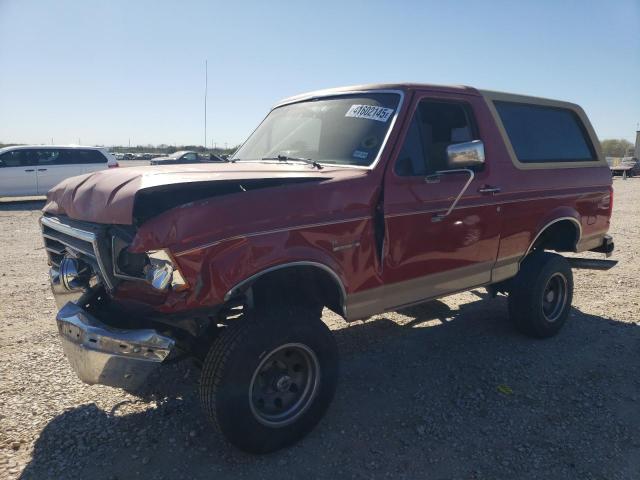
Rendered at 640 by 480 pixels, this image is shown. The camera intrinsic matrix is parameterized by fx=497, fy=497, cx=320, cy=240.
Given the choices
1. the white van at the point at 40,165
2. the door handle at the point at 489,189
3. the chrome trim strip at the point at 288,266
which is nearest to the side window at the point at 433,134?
the door handle at the point at 489,189

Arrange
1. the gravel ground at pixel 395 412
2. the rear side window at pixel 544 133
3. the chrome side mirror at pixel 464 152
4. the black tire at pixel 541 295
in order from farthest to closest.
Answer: the black tire at pixel 541 295, the rear side window at pixel 544 133, the chrome side mirror at pixel 464 152, the gravel ground at pixel 395 412

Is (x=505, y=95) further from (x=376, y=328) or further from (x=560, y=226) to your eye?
(x=376, y=328)


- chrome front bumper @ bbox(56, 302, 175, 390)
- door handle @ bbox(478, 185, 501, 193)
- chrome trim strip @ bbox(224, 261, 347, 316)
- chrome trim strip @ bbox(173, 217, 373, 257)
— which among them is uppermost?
door handle @ bbox(478, 185, 501, 193)

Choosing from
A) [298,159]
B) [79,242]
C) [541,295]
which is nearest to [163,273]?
[79,242]

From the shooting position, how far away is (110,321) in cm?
290

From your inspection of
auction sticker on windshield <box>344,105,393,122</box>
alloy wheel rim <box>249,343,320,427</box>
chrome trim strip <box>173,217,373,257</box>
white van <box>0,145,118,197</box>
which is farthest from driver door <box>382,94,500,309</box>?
white van <box>0,145,118,197</box>

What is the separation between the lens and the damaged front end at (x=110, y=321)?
2582 millimetres

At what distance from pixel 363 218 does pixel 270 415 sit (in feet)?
4.42

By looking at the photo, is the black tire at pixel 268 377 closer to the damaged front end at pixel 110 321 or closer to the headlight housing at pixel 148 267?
the damaged front end at pixel 110 321

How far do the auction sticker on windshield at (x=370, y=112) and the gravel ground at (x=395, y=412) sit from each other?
2034mm

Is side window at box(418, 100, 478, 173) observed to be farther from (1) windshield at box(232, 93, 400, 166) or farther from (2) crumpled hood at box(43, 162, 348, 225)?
(2) crumpled hood at box(43, 162, 348, 225)

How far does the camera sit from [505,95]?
14.8 feet

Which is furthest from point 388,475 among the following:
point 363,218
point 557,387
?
point 557,387

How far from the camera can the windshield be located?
3529 mm
